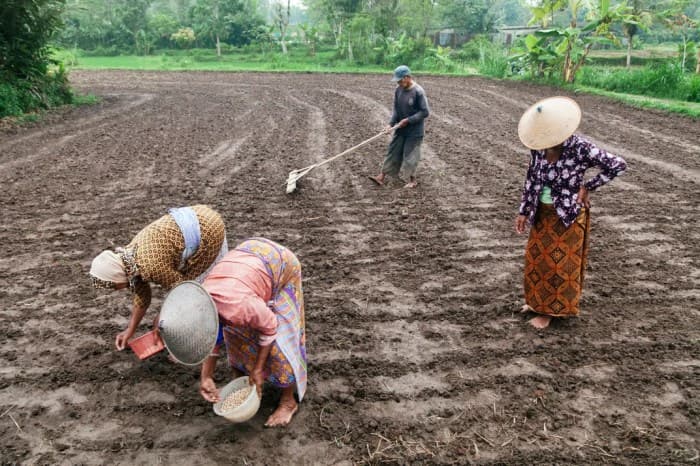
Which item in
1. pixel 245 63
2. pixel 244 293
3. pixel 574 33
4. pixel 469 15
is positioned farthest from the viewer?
pixel 469 15

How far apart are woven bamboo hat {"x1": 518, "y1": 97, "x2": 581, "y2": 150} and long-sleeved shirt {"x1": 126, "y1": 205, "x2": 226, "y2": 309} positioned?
6.63 feet

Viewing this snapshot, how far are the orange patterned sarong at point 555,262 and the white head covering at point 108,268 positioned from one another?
8.73 ft

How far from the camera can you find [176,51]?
3388cm

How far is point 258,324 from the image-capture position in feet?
7.82

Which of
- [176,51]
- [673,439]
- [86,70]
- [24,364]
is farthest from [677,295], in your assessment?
[176,51]

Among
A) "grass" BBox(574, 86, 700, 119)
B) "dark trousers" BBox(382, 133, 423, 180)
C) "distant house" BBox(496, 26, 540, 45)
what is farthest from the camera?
"distant house" BBox(496, 26, 540, 45)

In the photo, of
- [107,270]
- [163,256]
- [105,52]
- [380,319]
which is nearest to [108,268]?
[107,270]

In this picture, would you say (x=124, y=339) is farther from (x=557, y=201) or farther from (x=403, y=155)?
(x=403, y=155)

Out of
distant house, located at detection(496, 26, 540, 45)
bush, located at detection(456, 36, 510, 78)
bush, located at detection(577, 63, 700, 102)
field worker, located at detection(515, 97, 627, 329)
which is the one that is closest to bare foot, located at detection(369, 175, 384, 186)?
field worker, located at detection(515, 97, 627, 329)

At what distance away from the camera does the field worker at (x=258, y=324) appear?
232 cm

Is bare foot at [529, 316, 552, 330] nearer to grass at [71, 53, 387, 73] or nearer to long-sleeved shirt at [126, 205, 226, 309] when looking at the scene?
long-sleeved shirt at [126, 205, 226, 309]

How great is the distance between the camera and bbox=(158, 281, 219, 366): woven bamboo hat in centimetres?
223

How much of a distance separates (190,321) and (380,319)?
76.1 inches

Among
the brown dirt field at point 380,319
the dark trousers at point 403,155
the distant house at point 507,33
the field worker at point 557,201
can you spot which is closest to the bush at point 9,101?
the brown dirt field at point 380,319
